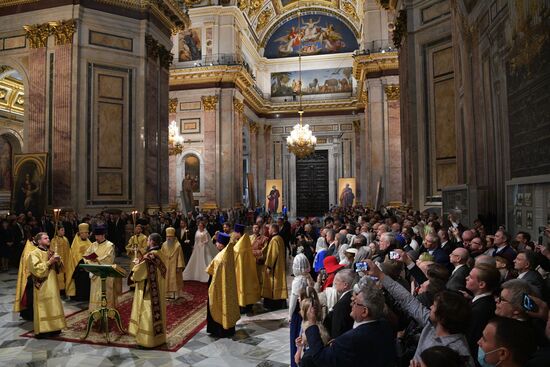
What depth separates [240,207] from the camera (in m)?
24.1

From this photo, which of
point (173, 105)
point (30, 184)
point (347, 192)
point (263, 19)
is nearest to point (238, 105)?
point (173, 105)

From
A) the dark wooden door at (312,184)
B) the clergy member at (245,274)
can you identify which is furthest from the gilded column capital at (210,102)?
the clergy member at (245,274)

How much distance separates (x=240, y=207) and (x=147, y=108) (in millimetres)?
10257

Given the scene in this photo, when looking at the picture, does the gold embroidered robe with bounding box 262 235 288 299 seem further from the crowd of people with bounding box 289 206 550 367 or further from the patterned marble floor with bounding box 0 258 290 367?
the crowd of people with bounding box 289 206 550 367

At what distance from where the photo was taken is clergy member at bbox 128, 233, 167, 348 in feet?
18.0

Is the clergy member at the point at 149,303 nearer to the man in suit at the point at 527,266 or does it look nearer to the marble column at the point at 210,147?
the man in suit at the point at 527,266

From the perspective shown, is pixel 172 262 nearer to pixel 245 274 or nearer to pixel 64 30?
pixel 245 274

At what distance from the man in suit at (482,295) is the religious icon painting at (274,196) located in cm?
2532

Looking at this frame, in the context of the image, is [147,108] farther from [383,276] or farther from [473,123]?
[383,276]

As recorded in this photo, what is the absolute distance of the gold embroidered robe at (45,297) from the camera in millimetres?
5781

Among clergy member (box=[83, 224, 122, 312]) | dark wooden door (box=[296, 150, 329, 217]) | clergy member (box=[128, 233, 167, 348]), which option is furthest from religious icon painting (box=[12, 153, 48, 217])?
dark wooden door (box=[296, 150, 329, 217])

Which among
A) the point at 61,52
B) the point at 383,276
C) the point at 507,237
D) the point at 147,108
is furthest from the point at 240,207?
the point at 383,276

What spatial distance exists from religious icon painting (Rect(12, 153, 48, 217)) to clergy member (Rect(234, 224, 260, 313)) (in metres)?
8.51

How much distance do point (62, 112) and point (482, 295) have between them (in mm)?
13672
